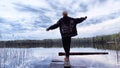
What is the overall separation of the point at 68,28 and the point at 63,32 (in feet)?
0.97

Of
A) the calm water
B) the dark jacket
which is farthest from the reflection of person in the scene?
the calm water

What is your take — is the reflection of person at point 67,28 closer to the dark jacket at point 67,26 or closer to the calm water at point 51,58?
the dark jacket at point 67,26

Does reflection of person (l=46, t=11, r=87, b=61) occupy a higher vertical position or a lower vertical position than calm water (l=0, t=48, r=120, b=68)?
higher

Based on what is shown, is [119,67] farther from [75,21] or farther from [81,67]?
[75,21]

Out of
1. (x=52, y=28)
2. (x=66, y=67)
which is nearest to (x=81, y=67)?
(x=66, y=67)

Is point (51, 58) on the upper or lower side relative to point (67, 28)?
lower

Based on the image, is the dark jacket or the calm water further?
the calm water

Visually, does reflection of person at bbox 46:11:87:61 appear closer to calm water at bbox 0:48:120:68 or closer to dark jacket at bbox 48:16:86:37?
dark jacket at bbox 48:16:86:37

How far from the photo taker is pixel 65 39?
13742 millimetres

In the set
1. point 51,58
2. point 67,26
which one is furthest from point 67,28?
point 51,58

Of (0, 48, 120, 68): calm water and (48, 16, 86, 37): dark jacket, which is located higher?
(48, 16, 86, 37): dark jacket

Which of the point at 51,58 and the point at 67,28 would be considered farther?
the point at 51,58

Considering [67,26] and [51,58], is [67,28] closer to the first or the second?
[67,26]

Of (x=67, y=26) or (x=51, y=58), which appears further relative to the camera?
(x=51, y=58)
